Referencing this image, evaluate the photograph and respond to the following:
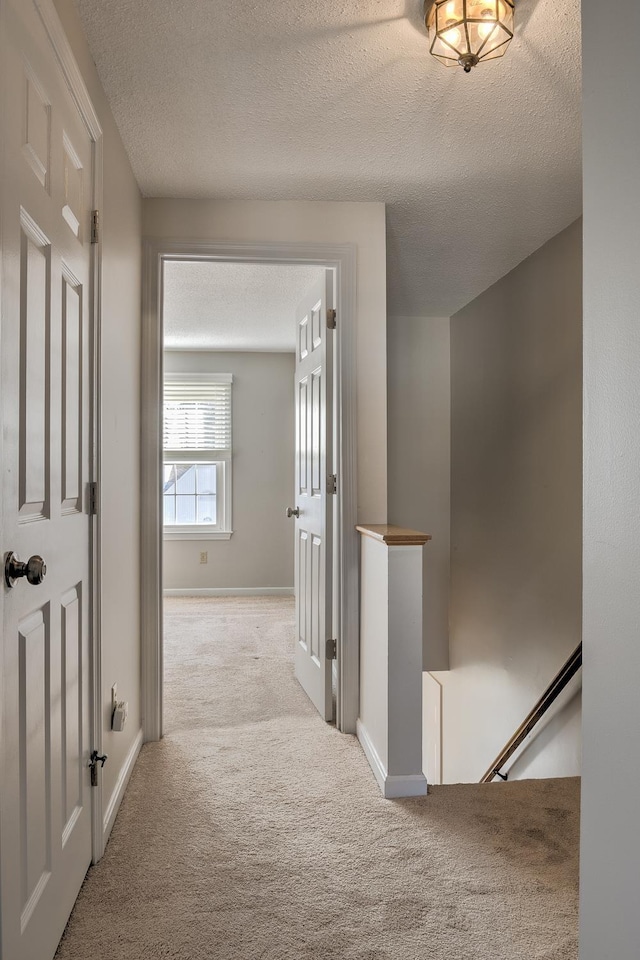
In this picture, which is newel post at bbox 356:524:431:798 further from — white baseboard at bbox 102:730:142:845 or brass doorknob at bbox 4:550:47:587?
brass doorknob at bbox 4:550:47:587

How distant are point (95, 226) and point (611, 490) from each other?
5.29 ft

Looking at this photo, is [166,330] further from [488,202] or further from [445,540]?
[488,202]

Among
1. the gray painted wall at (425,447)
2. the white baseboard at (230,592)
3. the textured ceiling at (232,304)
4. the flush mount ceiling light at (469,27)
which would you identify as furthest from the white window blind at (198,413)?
the flush mount ceiling light at (469,27)

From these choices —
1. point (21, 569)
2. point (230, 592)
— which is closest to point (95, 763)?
point (21, 569)

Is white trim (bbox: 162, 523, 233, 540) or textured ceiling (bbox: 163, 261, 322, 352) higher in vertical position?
textured ceiling (bbox: 163, 261, 322, 352)

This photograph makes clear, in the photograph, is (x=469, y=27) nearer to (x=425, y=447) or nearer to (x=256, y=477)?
(x=425, y=447)

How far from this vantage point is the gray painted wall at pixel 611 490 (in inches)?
38.5

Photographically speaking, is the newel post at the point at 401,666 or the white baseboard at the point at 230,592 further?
the white baseboard at the point at 230,592

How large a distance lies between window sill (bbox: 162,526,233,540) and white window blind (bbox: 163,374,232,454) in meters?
0.78

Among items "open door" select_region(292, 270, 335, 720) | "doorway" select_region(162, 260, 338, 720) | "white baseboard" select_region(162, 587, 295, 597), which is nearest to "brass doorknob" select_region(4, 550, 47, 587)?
"open door" select_region(292, 270, 335, 720)

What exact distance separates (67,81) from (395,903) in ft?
7.38

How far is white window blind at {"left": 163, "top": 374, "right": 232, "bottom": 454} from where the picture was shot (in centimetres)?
654

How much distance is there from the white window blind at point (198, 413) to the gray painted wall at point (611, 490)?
18.5 ft

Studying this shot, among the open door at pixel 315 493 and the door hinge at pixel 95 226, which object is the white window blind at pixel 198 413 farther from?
the door hinge at pixel 95 226
